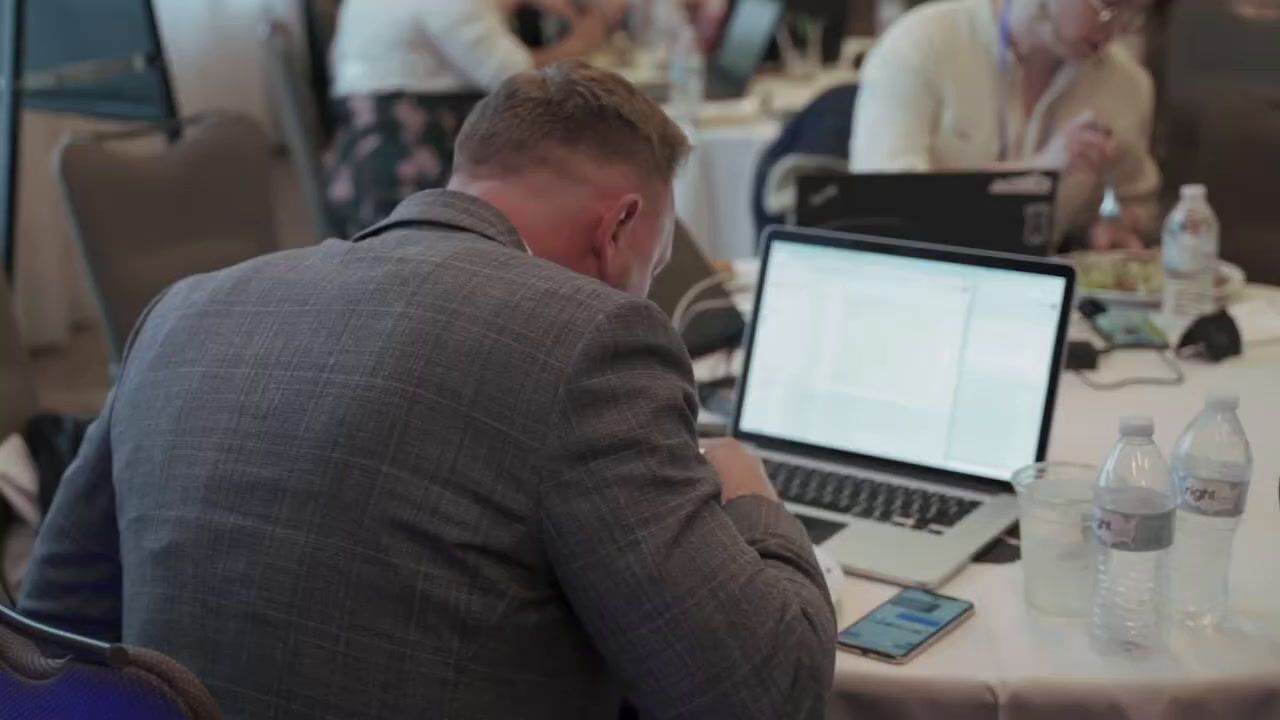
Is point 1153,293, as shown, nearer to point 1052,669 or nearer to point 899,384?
point 899,384

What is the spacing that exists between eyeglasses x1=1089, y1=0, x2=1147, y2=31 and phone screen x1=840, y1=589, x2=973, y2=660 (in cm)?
142

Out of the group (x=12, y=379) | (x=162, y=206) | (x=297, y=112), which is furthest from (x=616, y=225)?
(x=297, y=112)

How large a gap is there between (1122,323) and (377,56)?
237 centimetres

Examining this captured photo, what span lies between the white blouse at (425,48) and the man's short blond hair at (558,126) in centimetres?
256

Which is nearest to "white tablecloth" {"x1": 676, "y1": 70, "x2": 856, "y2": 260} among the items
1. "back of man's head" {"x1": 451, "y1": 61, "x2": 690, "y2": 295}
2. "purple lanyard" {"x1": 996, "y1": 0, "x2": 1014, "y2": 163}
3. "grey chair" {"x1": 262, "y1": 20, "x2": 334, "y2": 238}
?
"purple lanyard" {"x1": 996, "y1": 0, "x2": 1014, "y2": 163}

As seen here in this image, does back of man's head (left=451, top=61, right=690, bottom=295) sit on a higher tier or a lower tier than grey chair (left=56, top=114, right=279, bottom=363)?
higher

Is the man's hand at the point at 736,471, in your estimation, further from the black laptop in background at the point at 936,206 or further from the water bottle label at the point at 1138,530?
the black laptop in background at the point at 936,206

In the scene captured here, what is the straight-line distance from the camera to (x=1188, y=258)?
226 cm

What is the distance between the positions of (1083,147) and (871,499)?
3.77 ft

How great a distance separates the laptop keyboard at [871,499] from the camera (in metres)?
1.57

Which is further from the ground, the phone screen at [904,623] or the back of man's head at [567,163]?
the back of man's head at [567,163]

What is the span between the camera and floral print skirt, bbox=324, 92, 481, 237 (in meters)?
3.99

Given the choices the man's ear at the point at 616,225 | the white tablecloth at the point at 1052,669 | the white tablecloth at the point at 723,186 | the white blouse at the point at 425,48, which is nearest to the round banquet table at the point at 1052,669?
the white tablecloth at the point at 1052,669

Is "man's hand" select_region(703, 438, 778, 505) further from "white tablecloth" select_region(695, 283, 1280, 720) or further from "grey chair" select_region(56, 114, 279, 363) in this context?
"grey chair" select_region(56, 114, 279, 363)
